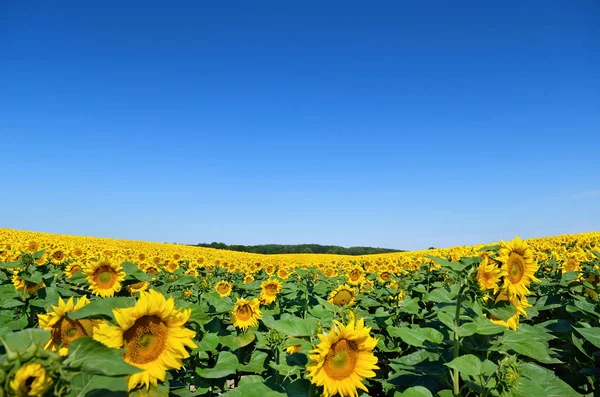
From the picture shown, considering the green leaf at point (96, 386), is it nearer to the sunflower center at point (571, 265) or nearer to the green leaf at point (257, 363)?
the green leaf at point (257, 363)

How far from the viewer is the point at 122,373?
1.39m

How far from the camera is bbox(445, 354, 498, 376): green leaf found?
2.54 meters

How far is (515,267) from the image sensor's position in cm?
364

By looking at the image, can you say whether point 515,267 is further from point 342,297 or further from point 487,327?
point 342,297

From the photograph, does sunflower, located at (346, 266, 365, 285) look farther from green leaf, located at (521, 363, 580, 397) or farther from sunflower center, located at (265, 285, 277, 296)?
green leaf, located at (521, 363, 580, 397)

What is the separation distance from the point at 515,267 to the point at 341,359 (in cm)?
212

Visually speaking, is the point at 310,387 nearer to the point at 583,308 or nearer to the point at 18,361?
the point at 18,361

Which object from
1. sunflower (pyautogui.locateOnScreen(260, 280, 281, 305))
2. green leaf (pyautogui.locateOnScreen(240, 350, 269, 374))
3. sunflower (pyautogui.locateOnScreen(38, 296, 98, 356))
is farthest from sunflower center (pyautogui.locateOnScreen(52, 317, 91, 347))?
sunflower (pyautogui.locateOnScreen(260, 280, 281, 305))

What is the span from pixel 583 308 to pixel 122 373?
4.65 meters

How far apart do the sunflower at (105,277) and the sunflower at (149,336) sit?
2.04 m

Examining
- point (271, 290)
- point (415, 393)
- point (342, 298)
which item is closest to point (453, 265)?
point (415, 393)

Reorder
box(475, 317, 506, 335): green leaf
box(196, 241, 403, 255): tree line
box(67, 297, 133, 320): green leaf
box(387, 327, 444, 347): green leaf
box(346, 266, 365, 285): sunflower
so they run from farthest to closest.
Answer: box(196, 241, 403, 255): tree line < box(346, 266, 365, 285): sunflower < box(387, 327, 444, 347): green leaf < box(475, 317, 506, 335): green leaf < box(67, 297, 133, 320): green leaf

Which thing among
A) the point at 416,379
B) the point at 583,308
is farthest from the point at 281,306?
the point at 583,308

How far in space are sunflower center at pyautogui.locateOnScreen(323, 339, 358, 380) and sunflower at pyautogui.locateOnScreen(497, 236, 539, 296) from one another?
1.80 m
